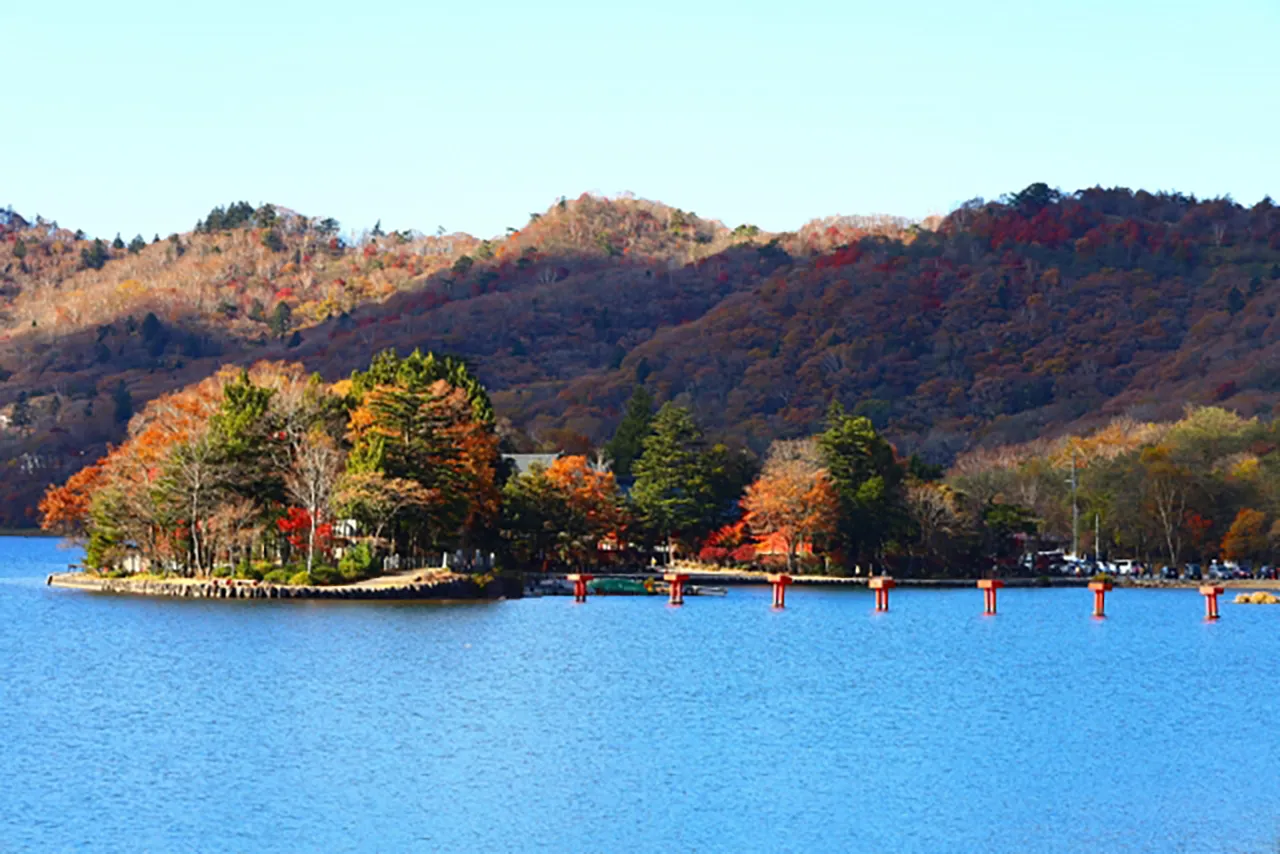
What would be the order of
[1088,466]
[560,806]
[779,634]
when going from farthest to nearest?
1. [1088,466]
2. [779,634]
3. [560,806]

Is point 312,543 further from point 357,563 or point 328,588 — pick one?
point 357,563

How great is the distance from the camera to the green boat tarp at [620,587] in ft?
317

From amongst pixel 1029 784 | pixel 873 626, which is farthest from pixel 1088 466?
pixel 1029 784

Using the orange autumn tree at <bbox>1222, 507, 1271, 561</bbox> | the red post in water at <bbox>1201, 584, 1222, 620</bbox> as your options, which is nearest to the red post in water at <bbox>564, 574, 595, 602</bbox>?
the red post in water at <bbox>1201, 584, 1222, 620</bbox>

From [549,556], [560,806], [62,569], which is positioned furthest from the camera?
[62,569]

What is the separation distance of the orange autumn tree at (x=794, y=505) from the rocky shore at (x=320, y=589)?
26.1m

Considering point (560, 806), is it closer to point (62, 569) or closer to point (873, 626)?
point (873, 626)

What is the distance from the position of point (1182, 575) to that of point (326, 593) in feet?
237

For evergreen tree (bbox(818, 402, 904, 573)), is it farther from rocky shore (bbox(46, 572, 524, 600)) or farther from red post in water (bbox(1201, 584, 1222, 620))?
rocky shore (bbox(46, 572, 524, 600))

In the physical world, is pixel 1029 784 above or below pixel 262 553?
below

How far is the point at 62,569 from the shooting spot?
125m

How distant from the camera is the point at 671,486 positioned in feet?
379

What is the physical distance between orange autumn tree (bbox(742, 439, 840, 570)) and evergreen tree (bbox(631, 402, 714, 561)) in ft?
10.3

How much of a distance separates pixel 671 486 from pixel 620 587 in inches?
739
